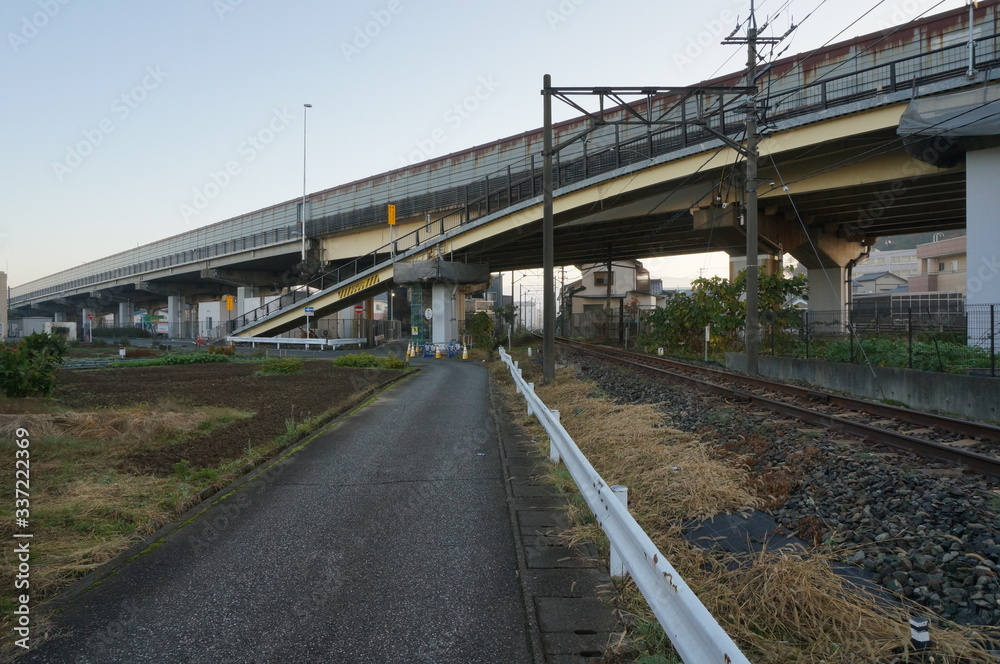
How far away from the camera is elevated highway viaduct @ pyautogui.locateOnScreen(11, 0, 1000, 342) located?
17.5 m

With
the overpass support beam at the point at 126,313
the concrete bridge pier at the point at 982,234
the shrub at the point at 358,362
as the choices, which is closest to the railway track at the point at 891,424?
the concrete bridge pier at the point at 982,234

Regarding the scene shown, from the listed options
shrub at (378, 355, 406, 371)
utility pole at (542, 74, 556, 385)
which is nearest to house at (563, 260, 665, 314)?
shrub at (378, 355, 406, 371)

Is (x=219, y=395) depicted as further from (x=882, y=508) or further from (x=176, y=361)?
(x=176, y=361)

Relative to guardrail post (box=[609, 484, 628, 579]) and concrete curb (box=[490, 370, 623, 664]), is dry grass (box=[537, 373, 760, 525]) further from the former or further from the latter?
guardrail post (box=[609, 484, 628, 579])

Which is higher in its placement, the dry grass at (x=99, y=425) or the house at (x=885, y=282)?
the house at (x=885, y=282)

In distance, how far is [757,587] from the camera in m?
3.77

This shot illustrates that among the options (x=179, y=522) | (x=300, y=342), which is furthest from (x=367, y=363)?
(x=179, y=522)

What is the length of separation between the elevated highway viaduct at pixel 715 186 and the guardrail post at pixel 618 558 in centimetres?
1247

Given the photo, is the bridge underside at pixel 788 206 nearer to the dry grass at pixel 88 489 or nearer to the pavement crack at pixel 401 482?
the pavement crack at pixel 401 482

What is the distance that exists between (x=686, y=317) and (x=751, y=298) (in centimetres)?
963

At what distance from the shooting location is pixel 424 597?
159 inches

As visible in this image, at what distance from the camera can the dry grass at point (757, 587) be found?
309cm

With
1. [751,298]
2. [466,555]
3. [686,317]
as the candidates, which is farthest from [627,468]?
[686,317]

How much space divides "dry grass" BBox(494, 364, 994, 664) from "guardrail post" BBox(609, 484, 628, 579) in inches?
5.4
